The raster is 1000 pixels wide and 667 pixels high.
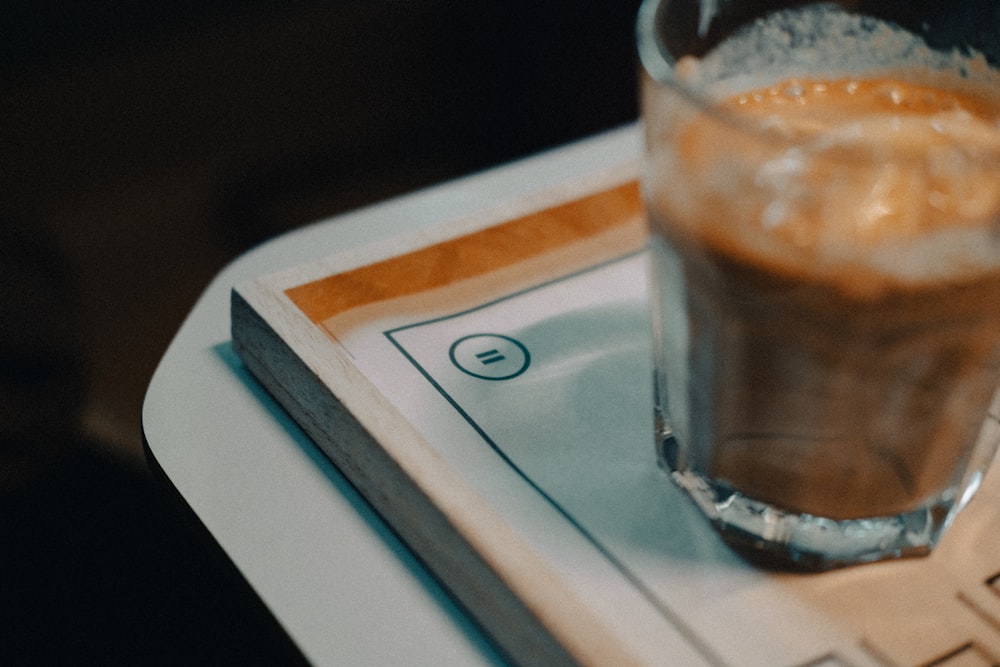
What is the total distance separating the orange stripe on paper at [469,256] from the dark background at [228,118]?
A: 52 centimetres

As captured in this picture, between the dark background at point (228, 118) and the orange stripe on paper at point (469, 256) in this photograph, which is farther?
the dark background at point (228, 118)

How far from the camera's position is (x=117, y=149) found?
1.49 metres

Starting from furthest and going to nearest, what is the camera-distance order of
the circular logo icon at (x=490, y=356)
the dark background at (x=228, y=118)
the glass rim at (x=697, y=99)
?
the dark background at (x=228, y=118) < the circular logo icon at (x=490, y=356) < the glass rim at (x=697, y=99)

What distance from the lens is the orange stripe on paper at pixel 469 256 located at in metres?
0.50

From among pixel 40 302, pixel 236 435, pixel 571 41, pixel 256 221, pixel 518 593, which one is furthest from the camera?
pixel 571 41

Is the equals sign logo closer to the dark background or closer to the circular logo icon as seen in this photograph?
the circular logo icon

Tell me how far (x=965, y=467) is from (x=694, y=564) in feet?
0.37

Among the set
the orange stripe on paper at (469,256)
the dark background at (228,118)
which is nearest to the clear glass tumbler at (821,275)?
the orange stripe on paper at (469,256)

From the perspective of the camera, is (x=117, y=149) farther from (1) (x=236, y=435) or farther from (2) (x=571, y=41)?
(1) (x=236, y=435)

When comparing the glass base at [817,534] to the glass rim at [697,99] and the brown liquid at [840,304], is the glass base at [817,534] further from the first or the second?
the glass rim at [697,99]

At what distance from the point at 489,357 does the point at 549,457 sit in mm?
73

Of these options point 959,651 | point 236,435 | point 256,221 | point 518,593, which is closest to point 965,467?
point 959,651

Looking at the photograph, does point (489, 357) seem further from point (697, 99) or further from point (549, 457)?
point (697, 99)

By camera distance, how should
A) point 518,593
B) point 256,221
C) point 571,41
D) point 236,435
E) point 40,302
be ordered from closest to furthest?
point 518,593
point 236,435
point 40,302
point 256,221
point 571,41
